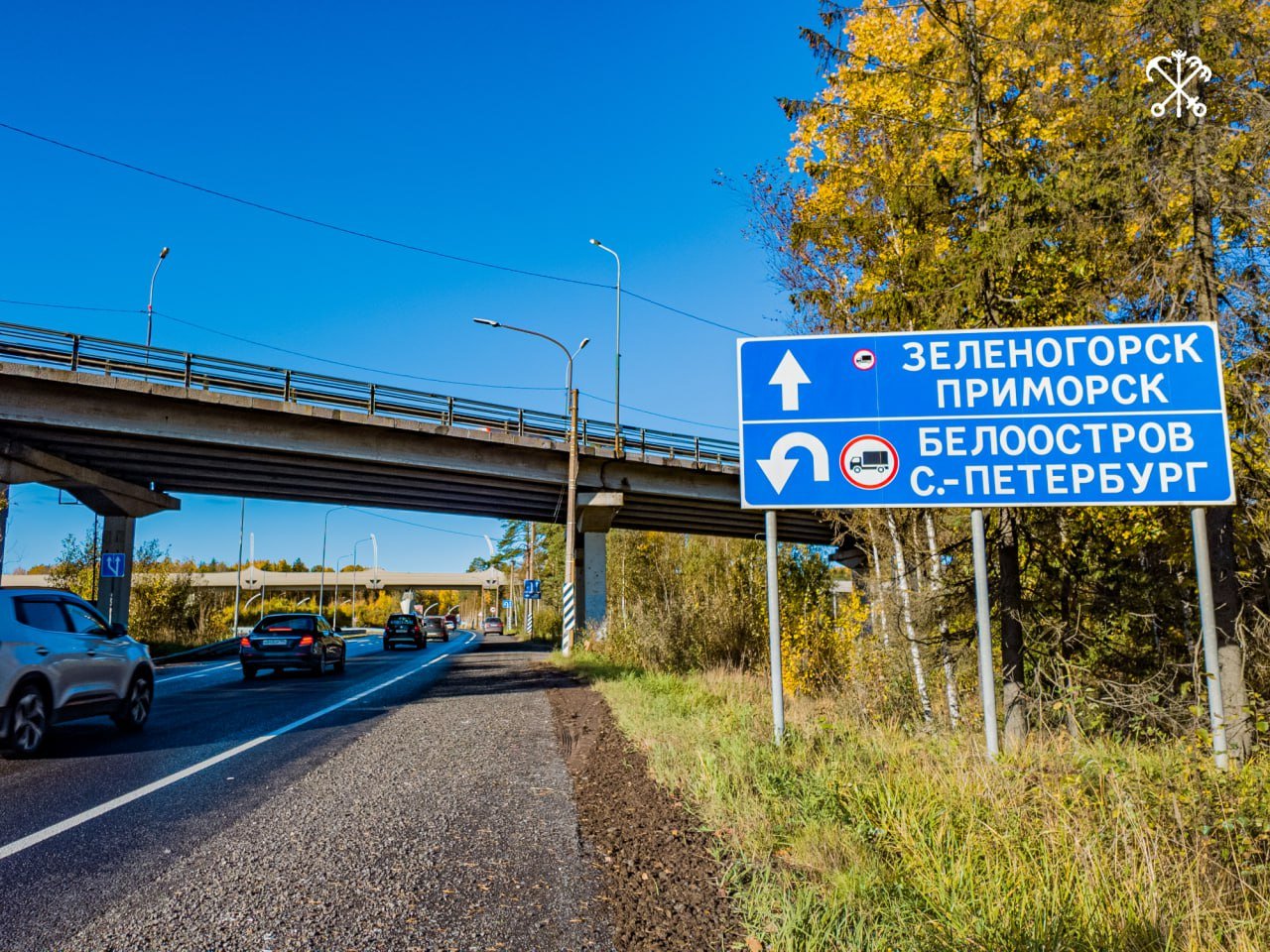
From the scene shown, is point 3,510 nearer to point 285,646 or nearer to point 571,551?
point 285,646

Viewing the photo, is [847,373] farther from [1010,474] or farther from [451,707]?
[451,707]

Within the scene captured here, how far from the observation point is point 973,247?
8.70 meters

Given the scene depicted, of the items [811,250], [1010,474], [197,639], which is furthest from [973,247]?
[197,639]

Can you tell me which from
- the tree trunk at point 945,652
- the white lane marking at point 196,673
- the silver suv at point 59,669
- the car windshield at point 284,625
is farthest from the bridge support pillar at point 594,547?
the silver suv at point 59,669

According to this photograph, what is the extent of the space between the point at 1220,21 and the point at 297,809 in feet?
36.4

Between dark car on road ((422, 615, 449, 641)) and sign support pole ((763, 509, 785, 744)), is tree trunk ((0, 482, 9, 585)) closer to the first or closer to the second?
sign support pole ((763, 509, 785, 744))

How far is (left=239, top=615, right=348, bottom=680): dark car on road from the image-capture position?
19.9 meters

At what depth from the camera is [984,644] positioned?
23.5ft

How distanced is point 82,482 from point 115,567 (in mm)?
3125

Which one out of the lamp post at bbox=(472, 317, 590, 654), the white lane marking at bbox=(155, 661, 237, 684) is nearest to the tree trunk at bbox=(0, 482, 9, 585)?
the white lane marking at bbox=(155, 661, 237, 684)

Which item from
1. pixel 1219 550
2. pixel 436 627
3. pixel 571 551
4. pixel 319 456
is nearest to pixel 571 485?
pixel 571 551

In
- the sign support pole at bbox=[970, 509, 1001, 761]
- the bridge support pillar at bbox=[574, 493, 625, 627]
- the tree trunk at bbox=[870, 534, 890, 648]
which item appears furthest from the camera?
the bridge support pillar at bbox=[574, 493, 625, 627]

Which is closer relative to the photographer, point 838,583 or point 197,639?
point 838,583

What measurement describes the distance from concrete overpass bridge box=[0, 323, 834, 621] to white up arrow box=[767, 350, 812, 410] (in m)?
22.8
